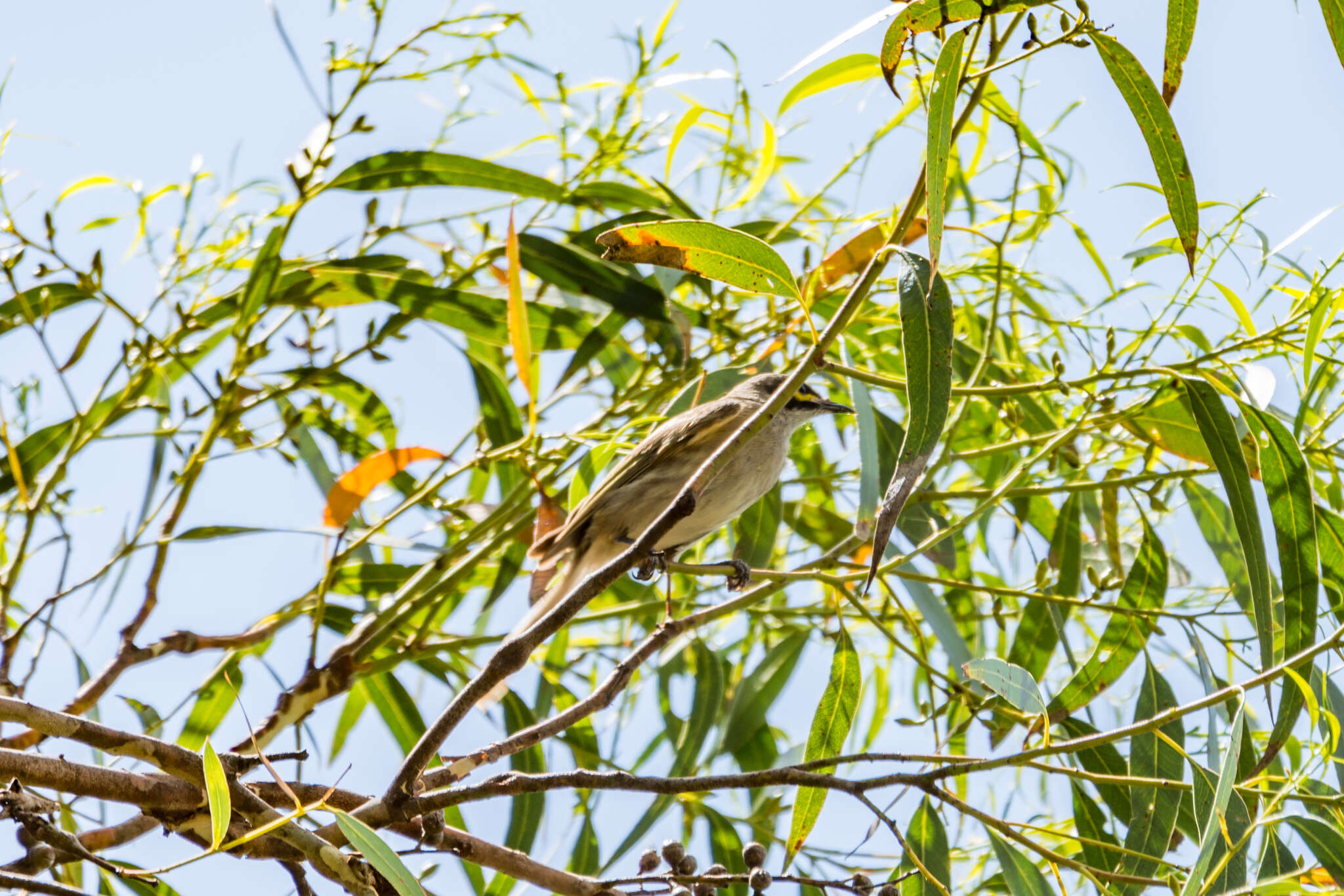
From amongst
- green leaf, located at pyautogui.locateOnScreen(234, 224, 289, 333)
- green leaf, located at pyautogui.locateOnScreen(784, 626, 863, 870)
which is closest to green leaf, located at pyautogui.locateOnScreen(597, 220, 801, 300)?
green leaf, located at pyautogui.locateOnScreen(784, 626, 863, 870)

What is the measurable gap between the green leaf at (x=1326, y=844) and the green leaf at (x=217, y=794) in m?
1.35

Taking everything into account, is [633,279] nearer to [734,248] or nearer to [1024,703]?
[734,248]

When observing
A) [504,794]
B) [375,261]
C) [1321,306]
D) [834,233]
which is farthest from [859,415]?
[375,261]

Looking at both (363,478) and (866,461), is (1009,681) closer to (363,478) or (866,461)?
(866,461)

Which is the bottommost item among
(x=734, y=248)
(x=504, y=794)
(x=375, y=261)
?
(x=504, y=794)

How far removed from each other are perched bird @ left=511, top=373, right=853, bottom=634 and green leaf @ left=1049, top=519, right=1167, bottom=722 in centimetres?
73

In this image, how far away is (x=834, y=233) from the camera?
2.58 m

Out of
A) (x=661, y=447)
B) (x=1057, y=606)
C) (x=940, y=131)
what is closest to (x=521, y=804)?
(x=661, y=447)

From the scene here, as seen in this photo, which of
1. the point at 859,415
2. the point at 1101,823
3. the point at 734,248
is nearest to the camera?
the point at 734,248

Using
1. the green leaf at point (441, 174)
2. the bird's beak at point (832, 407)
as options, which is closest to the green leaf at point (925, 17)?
the green leaf at point (441, 174)

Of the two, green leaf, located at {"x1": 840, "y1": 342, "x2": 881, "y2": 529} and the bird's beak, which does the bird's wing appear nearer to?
the bird's beak

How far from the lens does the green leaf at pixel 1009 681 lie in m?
1.55

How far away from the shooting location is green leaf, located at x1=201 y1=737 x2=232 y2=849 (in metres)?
1.15

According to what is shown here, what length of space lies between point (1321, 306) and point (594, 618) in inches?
49.9
